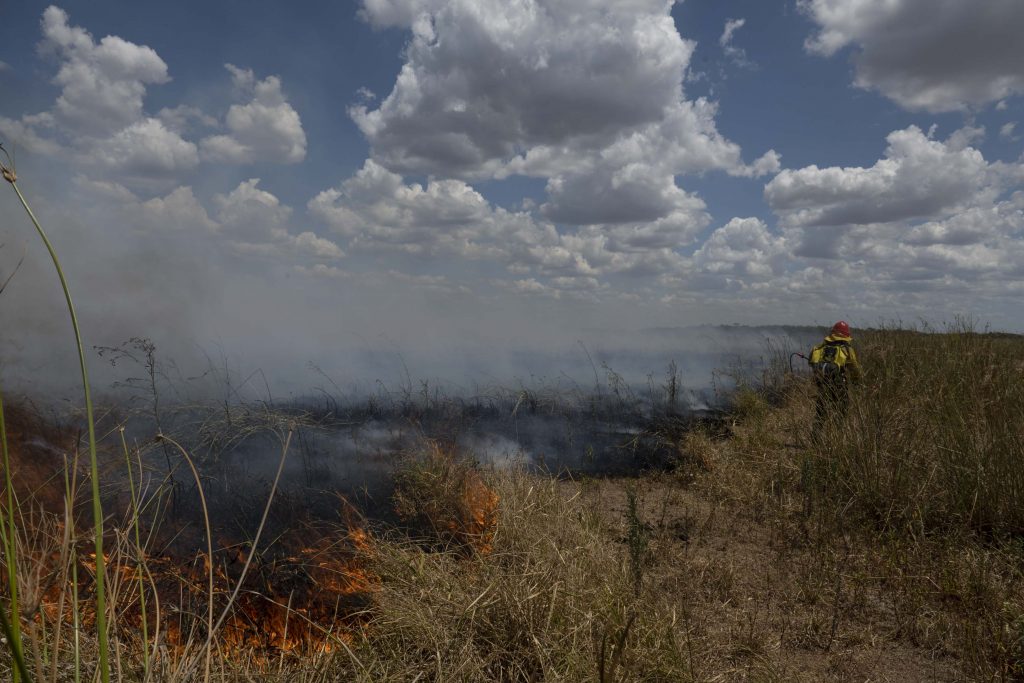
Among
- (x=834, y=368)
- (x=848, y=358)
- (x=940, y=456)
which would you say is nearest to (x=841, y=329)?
(x=848, y=358)

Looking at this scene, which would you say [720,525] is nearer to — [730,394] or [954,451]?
[954,451]

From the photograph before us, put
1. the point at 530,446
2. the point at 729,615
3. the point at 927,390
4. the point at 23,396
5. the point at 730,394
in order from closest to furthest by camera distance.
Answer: the point at 729,615 → the point at 23,396 → the point at 927,390 → the point at 530,446 → the point at 730,394

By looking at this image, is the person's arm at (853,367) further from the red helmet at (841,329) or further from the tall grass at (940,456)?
the tall grass at (940,456)

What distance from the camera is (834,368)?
350 inches

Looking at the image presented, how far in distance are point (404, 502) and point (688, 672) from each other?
2462 millimetres

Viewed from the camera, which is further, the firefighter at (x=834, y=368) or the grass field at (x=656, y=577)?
the firefighter at (x=834, y=368)

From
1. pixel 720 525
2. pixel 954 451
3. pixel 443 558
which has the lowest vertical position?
pixel 720 525

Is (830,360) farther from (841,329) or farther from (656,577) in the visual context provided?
(656,577)

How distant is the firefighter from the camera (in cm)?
877

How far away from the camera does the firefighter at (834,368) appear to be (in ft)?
28.8

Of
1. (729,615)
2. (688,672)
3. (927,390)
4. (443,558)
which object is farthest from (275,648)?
(927,390)

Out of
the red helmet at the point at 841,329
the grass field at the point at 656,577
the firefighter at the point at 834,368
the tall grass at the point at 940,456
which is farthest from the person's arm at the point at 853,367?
the grass field at the point at 656,577

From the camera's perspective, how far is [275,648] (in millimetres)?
3299

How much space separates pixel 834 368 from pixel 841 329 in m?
0.73
